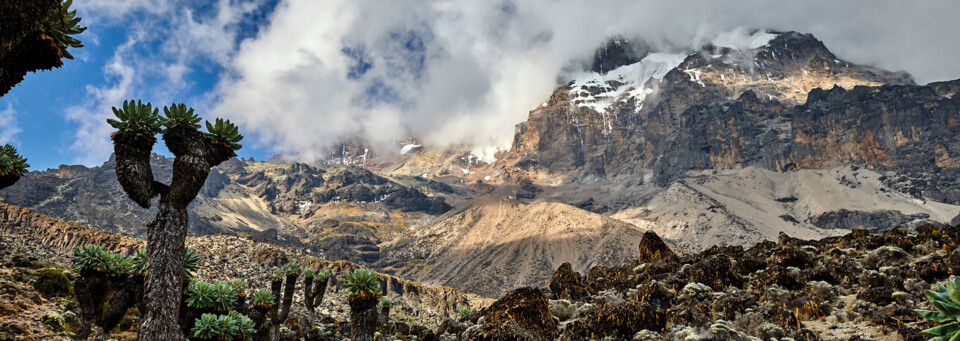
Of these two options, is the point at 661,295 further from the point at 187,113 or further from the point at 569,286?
the point at 187,113

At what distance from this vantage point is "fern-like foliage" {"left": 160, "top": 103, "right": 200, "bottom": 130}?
11.3 metres

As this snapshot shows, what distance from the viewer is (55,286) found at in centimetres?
2236

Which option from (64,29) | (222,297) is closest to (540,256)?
(222,297)

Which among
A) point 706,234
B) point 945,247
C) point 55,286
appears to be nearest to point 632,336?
point 945,247

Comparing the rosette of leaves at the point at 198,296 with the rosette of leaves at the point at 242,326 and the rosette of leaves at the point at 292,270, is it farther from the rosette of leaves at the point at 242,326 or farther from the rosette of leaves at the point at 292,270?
the rosette of leaves at the point at 292,270

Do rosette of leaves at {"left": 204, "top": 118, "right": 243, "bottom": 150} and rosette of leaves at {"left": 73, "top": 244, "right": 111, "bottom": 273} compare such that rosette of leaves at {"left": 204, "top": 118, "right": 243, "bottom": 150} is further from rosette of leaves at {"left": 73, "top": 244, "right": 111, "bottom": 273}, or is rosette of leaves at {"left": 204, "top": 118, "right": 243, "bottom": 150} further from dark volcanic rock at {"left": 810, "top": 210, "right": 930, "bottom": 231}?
dark volcanic rock at {"left": 810, "top": 210, "right": 930, "bottom": 231}

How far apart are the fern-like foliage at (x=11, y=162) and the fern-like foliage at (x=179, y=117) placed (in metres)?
7.59

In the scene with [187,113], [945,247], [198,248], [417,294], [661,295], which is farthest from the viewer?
[417,294]

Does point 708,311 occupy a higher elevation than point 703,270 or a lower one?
lower

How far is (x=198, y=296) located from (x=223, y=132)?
6754 millimetres

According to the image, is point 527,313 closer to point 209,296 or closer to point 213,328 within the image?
point 213,328

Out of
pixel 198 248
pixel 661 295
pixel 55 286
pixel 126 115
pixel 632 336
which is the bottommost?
pixel 632 336

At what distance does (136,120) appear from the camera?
35.8 feet

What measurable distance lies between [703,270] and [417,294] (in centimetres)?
11288
